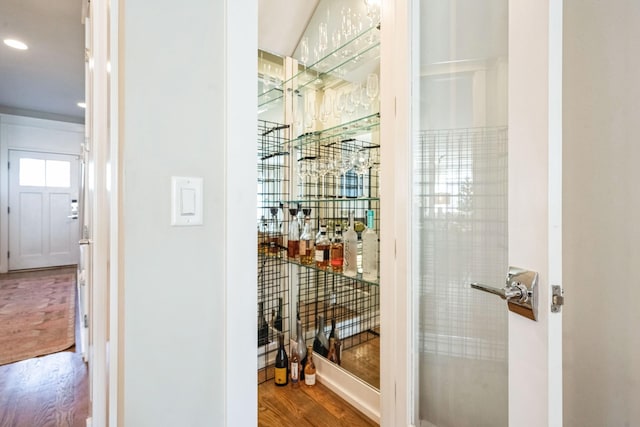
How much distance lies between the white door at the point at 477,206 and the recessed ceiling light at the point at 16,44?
13.4 ft

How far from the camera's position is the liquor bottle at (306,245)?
215 centimetres

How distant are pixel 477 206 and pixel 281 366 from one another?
5.13 feet

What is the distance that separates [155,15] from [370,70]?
4.56 feet

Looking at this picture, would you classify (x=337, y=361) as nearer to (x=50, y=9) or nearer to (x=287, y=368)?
(x=287, y=368)

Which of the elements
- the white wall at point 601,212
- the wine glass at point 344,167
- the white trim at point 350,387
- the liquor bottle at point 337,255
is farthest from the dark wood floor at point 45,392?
the white wall at point 601,212

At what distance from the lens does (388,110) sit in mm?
1417

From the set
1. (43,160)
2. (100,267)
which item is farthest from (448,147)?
(43,160)

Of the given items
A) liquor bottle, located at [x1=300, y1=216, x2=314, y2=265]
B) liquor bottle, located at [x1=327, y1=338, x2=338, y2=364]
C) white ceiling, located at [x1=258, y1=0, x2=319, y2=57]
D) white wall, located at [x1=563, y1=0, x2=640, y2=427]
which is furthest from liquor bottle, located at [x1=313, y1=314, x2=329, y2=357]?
white ceiling, located at [x1=258, y1=0, x2=319, y2=57]

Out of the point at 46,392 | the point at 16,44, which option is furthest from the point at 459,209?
the point at 16,44

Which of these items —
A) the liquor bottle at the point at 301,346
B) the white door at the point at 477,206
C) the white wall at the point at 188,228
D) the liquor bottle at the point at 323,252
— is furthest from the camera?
the liquor bottle at the point at 301,346

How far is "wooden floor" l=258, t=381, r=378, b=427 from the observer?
1.68m

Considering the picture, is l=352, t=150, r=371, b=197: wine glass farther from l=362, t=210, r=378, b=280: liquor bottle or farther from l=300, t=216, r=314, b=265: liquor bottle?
l=300, t=216, r=314, b=265: liquor bottle

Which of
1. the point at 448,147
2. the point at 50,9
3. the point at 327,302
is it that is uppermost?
A: the point at 50,9

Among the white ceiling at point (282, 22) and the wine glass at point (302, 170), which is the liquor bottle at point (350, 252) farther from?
the white ceiling at point (282, 22)
